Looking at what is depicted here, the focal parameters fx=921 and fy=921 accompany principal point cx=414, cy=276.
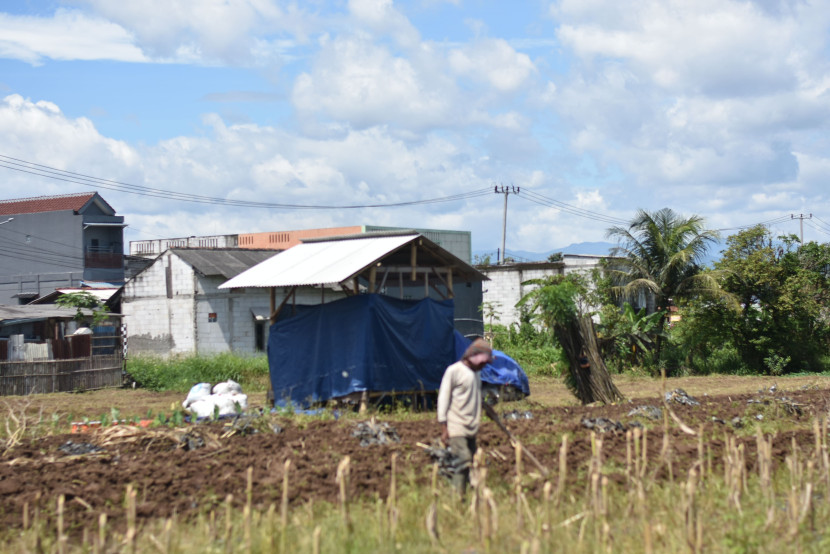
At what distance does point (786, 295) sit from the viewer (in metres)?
28.6

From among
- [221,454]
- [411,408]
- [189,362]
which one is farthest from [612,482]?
[189,362]

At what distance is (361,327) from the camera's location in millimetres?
16562

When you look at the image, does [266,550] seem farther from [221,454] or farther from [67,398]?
[67,398]

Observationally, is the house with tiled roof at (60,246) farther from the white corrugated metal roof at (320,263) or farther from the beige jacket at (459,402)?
the beige jacket at (459,402)

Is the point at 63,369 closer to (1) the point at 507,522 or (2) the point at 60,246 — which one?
(1) the point at 507,522

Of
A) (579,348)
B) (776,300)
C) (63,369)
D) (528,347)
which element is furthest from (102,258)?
→ (579,348)

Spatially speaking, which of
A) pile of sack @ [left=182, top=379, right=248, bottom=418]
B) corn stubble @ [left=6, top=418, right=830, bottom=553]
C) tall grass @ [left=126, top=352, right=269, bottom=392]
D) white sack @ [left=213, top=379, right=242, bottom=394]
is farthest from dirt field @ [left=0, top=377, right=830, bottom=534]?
tall grass @ [left=126, top=352, right=269, bottom=392]

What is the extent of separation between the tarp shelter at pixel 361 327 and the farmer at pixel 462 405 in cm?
693

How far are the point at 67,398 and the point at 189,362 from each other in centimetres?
412

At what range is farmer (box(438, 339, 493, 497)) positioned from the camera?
8.80m

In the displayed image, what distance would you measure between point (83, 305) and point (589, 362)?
18072 mm

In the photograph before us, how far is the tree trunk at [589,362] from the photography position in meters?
16.5

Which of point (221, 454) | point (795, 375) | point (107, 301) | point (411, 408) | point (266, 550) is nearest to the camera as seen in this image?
point (266, 550)

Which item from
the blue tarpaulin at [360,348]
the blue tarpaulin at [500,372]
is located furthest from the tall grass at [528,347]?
the blue tarpaulin at [360,348]
